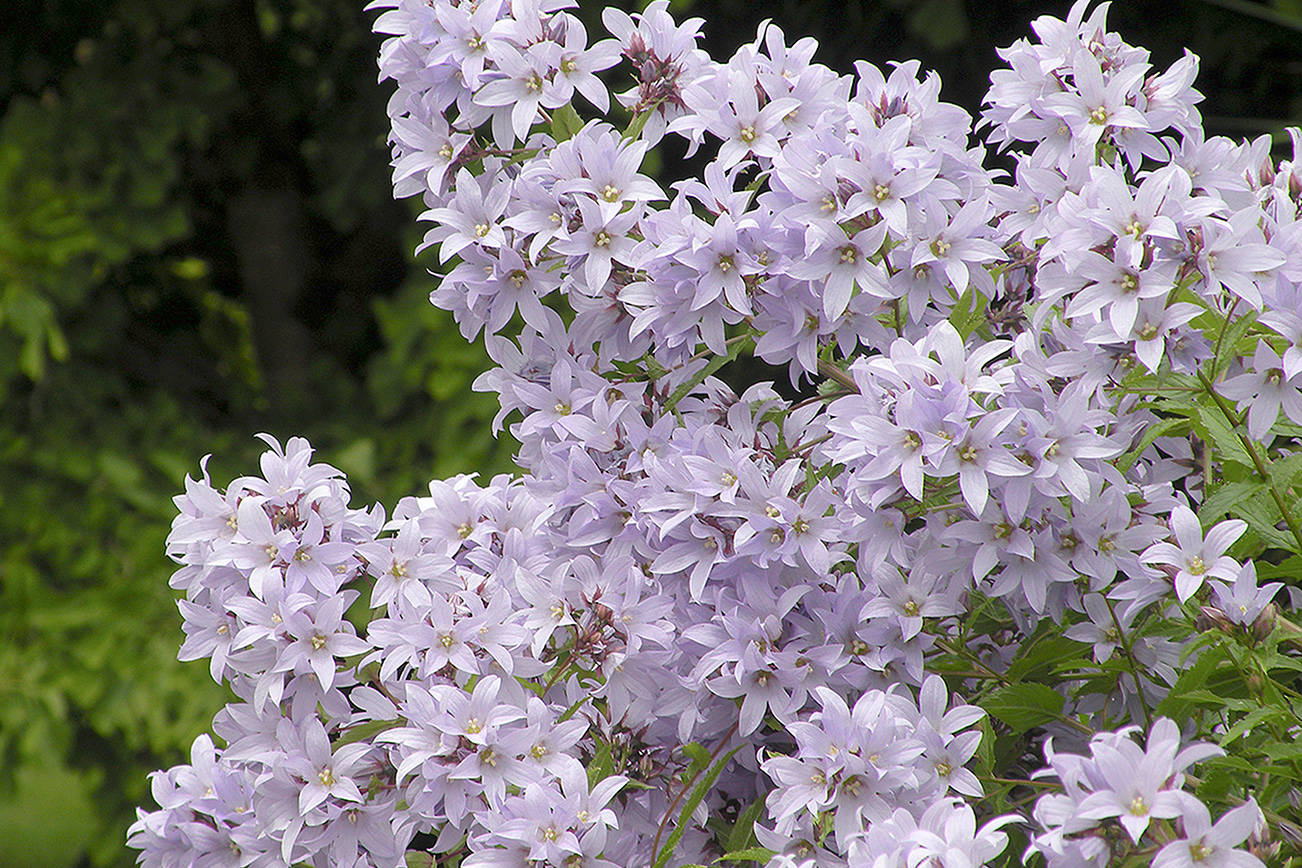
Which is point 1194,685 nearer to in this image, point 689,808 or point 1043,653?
point 1043,653

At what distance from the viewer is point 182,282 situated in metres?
2.72

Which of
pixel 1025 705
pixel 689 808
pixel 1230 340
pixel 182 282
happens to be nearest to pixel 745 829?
pixel 689 808

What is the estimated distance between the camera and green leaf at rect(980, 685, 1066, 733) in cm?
76

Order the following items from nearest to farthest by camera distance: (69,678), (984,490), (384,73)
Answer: (984,490) < (384,73) < (69,678)

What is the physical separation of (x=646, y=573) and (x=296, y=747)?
0.24 metres

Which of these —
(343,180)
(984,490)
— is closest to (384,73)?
(984,490)

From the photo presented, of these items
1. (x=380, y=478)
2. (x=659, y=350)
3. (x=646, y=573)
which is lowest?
(x=380, y=478)

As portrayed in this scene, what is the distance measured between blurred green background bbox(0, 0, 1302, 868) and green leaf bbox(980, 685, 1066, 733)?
1339 mm

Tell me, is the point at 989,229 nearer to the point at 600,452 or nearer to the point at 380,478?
the point at 600,452

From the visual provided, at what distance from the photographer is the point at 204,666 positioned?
82.7 inches

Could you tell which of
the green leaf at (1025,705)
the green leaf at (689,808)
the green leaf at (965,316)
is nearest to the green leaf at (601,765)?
the green leaf at (689,808)

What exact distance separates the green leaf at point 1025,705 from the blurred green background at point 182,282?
1339 mm

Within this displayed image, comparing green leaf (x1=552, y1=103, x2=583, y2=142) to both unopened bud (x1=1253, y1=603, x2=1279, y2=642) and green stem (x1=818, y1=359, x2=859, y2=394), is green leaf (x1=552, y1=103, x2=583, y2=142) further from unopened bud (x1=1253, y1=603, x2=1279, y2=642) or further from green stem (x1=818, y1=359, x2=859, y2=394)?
unopened bud (x1=1253, y1=603, x2=1279, y2=642)

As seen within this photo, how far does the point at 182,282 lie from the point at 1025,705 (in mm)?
2294
